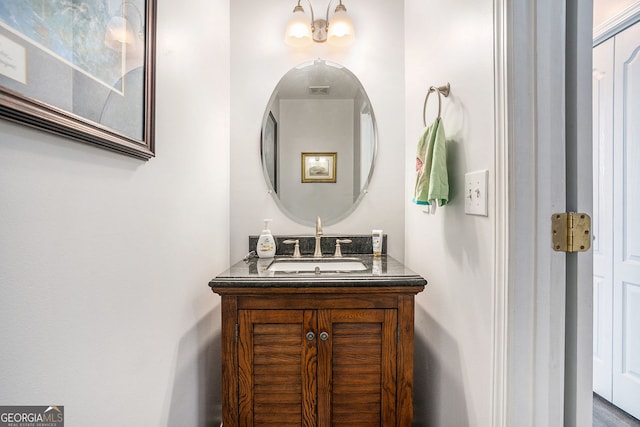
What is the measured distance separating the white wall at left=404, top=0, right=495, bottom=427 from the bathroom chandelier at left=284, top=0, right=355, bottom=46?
0.36 m

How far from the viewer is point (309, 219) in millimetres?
1753

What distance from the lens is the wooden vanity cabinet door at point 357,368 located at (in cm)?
113

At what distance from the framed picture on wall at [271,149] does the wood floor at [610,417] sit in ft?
6.88

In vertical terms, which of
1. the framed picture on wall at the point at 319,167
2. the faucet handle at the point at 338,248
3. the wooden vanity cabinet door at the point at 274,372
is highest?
→ the framed picture on wall at the point at 319,167

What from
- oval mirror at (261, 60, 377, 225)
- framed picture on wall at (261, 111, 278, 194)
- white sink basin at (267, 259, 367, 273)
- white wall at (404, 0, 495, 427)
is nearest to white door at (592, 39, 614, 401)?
white wall at (404, 0, 495, 427)

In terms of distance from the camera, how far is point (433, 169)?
1072 mm

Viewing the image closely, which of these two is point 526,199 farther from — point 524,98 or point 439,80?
point 439,80

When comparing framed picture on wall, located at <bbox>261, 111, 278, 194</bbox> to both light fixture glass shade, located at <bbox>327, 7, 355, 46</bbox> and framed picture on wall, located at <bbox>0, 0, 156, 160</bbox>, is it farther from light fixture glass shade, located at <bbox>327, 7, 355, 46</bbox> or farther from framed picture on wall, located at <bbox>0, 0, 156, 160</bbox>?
framed picture on wall, located at <bbox>0, 0, 156, 160</bbox>

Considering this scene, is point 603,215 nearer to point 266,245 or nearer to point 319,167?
point 319,167

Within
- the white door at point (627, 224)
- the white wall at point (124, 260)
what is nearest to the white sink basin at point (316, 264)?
the white wall at point (124, 260)

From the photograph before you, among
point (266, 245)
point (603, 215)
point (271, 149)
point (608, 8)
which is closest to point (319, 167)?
point (271, 149)

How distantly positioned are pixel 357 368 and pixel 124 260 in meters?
0.87

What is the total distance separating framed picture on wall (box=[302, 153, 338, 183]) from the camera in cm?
175

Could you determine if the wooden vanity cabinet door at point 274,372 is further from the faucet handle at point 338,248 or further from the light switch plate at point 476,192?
the light switch plate at point 476,192
